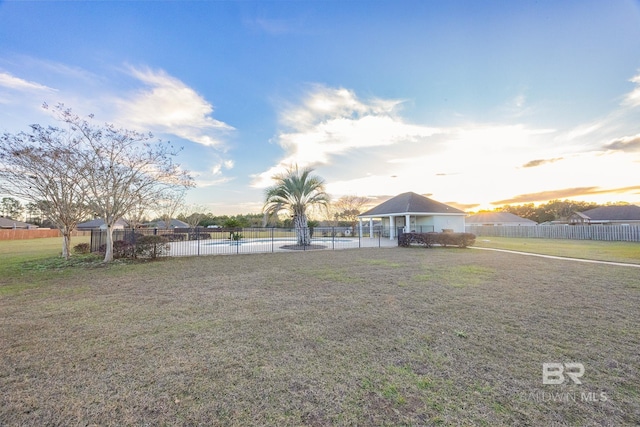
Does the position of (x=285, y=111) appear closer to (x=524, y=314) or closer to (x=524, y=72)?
(x=524, y=72)

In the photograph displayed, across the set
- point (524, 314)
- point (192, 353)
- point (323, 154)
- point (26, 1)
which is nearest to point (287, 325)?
point (192, 353)

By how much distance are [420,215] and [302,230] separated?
12767 millimetres

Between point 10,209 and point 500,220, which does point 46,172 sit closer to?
point 500,220

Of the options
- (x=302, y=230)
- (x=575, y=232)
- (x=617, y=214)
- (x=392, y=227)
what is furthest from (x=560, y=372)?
(x=617, y=214)

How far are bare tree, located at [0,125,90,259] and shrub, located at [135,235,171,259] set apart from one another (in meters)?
3.58

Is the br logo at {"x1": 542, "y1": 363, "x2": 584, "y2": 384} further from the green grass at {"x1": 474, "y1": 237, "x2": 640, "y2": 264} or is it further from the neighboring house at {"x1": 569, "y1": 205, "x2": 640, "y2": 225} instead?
the neighboring house at {"x1": 569, "y1": 205, "x2": 640, "y2": 225}

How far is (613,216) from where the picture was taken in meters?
33.5

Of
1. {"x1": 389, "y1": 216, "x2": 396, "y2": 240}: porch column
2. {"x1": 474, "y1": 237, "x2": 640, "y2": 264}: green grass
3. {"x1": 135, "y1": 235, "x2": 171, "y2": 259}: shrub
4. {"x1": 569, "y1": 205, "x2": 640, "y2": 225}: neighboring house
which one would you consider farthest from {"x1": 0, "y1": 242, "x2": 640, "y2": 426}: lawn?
{"x1": 569, "y1": 205, "x2": 640, "y2": 225}: neighboring house

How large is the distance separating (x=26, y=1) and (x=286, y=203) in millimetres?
13429

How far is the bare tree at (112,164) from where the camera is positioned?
11531mm

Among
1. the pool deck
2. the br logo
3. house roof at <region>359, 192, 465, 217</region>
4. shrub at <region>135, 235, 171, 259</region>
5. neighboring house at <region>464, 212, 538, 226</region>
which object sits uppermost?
house roof at <region>359, 192, 465, 217</region>

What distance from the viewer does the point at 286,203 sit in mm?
18375

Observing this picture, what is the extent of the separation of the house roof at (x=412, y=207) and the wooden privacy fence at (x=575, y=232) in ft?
30.4

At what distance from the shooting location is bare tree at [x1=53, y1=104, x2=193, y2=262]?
11.5m
